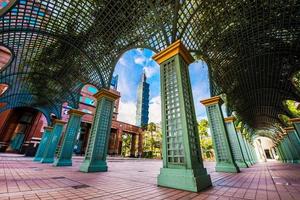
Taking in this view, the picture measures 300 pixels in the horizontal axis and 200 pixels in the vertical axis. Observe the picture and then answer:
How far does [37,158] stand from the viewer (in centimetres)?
1217

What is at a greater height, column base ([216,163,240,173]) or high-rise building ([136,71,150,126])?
high-rise building ([136,71,150,126])

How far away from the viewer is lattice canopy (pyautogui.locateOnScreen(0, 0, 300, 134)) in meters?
5.25

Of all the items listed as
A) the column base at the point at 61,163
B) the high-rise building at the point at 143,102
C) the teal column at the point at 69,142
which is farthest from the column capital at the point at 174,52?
the high-rise building at the point at 143,102

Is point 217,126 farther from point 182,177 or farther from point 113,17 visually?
point 113,17

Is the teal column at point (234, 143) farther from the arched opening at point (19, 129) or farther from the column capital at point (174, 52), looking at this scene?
the arched opening at point (19, 129)

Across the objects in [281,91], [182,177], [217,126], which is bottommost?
[182,177]

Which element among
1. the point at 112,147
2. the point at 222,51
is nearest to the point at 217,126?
the point at 222,51

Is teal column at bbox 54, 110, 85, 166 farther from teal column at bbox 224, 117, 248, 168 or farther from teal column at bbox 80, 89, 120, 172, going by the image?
teal column at bbox 224, 117, 248, 168

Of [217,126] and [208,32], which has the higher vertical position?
[208,32]

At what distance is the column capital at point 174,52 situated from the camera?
4.28 meters

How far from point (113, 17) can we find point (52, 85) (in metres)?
7.96

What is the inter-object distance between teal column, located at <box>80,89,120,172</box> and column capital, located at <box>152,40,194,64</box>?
11.4 ft

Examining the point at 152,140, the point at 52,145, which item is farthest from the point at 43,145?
the point at 152,140

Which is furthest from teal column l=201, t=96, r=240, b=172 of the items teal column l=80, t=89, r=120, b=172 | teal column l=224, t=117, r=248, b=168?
teal column l=80, t=89, r=120, b=172
